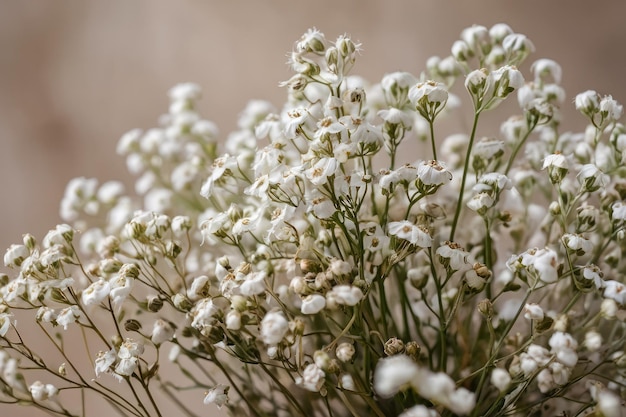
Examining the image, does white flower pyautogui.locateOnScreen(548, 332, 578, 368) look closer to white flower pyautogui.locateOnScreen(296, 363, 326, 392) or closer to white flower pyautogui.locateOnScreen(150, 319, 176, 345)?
white flower pyautogui.locateOnScreen(296, 363, 326, 392)

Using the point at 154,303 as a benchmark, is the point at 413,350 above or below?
below

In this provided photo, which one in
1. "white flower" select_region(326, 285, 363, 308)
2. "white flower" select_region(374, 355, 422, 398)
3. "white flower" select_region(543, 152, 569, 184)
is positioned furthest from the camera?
"white flower" select_region(543, 152, 569, 184)

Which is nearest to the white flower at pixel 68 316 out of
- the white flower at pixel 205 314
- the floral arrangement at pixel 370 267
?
the floral arrangement at pixel 370 267

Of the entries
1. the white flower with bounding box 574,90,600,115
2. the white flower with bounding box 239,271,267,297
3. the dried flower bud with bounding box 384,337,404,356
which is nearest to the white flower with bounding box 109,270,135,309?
the white flower with bounding box 239,271,267,297

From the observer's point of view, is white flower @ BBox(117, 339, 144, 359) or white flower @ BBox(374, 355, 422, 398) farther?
white flower @ BBox(117, 339, 144, 359)

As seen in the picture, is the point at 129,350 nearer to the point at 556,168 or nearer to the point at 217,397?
the point at 217,397

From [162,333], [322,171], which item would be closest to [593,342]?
[322,171]

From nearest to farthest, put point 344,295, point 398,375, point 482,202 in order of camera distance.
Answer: point 398,375 < point 344,295 < point 482,202

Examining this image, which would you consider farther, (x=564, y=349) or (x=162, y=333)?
(x=162, y=333)

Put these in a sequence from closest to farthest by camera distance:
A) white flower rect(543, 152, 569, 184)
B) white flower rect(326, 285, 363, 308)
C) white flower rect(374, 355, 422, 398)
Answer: white flower rect(374, 355, 422, 398)
white flower rect(326, 285, 363, 308)
white flower rect(543, 152, 569, 184)
